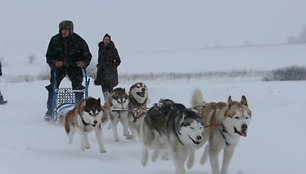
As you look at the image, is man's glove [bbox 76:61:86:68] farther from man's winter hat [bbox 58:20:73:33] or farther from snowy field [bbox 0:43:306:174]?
snowy field [bbox 0:43:306:174]

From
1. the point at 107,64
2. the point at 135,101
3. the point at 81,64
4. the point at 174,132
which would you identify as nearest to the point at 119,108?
the point at 135,101

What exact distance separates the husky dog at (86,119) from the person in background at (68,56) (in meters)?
1.79

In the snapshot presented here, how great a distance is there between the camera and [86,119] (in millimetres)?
5797

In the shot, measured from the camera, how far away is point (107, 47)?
27.9 feet

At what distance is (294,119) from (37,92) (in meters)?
9.77

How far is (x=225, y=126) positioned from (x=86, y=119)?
7.09 ft

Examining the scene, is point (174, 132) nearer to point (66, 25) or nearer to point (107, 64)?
point (66, 25)

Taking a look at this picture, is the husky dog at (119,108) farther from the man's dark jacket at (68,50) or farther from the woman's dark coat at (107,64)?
the woman's dark coat at (107,64)

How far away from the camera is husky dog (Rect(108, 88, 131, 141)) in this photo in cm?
688

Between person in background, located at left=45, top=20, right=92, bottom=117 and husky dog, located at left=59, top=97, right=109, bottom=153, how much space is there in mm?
1788

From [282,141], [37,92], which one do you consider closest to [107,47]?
[282,141]

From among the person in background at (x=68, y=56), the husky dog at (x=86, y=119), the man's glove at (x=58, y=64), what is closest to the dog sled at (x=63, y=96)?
the person in background at (x=68, y=56)

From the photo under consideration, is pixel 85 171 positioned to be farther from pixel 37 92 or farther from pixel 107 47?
pixel 37 92

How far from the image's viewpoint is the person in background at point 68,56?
801 cm
